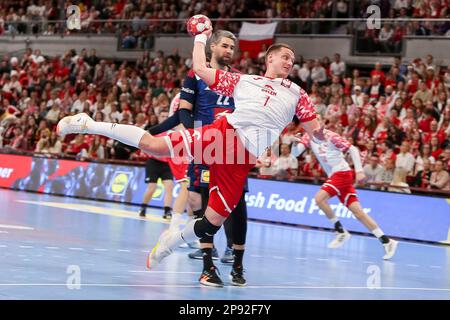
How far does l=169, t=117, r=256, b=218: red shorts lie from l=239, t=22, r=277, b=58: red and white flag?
711 inches

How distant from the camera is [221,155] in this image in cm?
857

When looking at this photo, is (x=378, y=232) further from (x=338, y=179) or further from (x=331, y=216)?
(x=331, y=216)

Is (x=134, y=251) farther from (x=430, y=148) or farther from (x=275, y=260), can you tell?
(x=430, y=148)

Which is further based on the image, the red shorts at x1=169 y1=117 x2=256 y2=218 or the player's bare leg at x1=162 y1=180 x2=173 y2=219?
the player's bare leg at x1=162 y1=180 x2=173 y2=219

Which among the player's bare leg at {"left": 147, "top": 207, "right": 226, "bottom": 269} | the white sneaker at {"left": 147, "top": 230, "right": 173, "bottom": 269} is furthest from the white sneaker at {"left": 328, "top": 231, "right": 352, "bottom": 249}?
the player's bare leg at {"left": 147, "top": 207, "right": 226, "bottom": 269}

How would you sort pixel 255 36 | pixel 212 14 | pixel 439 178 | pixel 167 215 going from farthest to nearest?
pixel 212 14, pixel 255 36, pixel 167 215, pixel 439 178

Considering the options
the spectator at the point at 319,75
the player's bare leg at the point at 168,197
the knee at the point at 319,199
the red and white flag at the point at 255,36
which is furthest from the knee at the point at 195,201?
the red and white flag at the point at 255,36

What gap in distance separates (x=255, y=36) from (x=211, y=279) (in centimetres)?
1851

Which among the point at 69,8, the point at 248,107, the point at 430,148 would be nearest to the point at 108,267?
the point at 248,107

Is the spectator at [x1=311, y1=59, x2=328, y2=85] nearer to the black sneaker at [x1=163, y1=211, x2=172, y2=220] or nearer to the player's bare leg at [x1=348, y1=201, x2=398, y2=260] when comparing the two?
the black sneaker at [x1=163, y1=211, x2=172, y2=220]

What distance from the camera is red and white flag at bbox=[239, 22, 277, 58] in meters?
26.5

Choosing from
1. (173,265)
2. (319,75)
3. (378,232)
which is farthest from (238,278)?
(319,75)

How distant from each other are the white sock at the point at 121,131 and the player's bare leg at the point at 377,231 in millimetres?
5887
